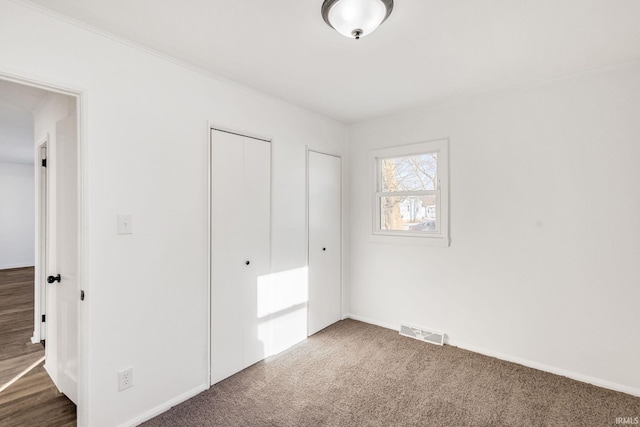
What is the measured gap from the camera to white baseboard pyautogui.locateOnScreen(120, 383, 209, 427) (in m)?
1.97

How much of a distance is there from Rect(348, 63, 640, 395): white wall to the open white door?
115 inches

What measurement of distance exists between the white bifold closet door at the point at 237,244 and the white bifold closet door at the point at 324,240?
2.14 feet

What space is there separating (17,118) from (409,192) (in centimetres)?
450

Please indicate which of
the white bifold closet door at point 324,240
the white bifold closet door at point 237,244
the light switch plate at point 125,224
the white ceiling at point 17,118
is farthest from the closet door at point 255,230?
the white ceiling at point 17,118

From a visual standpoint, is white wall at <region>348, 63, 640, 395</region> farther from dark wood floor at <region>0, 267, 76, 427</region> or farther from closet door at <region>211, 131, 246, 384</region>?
dark wood floor at <region>0, 267, 76, 427</region>

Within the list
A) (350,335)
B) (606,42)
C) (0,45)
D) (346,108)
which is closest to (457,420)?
(350,335)

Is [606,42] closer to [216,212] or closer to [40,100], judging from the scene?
[216,212]

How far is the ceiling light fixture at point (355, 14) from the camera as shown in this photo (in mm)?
1506

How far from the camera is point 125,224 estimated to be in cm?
193

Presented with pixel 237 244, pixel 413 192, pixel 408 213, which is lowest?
pixel 237 244

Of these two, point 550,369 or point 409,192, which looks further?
point 409,192

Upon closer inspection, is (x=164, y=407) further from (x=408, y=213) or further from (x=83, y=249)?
(x=408, y=213)

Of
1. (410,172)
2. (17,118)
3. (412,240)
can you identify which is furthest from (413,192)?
(17,118)

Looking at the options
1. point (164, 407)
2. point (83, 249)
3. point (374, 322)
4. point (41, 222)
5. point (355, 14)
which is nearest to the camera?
point (355, 14)
